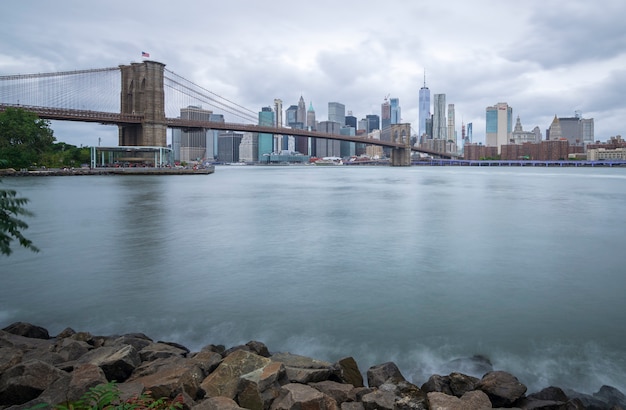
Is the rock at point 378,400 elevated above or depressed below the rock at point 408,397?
above

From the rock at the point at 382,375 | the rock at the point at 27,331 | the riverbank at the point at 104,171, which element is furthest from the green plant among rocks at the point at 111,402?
the riverbank at the point at 104,171

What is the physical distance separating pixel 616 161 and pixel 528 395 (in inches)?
6497

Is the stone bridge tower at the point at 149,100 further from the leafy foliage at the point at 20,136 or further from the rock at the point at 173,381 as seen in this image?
the rock at the point at 173,381

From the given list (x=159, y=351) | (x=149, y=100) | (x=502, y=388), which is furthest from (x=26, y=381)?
(x=149, y=100)

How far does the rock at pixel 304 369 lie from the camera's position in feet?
14.2

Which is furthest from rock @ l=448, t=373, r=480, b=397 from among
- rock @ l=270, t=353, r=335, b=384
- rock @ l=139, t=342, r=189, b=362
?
rock @ l=139, t=342, r=189, b=362

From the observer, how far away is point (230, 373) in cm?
418

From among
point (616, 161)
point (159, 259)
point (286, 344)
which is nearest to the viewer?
point (286, 344)

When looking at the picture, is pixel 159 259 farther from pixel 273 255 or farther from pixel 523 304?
pixel 523 304

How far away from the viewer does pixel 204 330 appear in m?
6.17

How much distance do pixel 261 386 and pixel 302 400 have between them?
0.49 m

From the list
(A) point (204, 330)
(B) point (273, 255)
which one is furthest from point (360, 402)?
(B) point (273, 255)

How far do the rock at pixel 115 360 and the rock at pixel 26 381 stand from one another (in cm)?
44

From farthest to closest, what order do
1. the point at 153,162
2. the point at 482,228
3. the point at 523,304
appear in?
the point at 153,162 → the point at 482,228 → the point at 523,304
